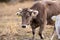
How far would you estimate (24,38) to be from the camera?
36.9 ft

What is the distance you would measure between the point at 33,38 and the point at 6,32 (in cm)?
164

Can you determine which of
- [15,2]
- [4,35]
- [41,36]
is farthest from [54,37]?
[15,2]

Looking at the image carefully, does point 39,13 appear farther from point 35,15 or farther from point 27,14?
point 27,14

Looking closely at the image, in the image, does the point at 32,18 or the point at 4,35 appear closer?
the point at 32,18

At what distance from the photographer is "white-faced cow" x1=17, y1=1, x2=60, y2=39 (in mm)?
10619

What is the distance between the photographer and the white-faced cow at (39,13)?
10.6 meters

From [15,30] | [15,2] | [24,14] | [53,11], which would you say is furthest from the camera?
[15,2]

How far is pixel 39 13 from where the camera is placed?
1101 centimetres

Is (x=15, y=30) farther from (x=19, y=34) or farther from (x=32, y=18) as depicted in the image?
(x=32, y=18)

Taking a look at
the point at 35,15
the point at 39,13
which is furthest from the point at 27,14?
the point at 39,13

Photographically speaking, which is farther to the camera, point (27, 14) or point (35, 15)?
point (35, 15)

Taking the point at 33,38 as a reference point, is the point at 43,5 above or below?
above

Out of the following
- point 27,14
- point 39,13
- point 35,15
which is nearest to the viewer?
point 27,14

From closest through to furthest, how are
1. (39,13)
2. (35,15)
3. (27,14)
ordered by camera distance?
(27,14)
(35,15)
(39,13)
